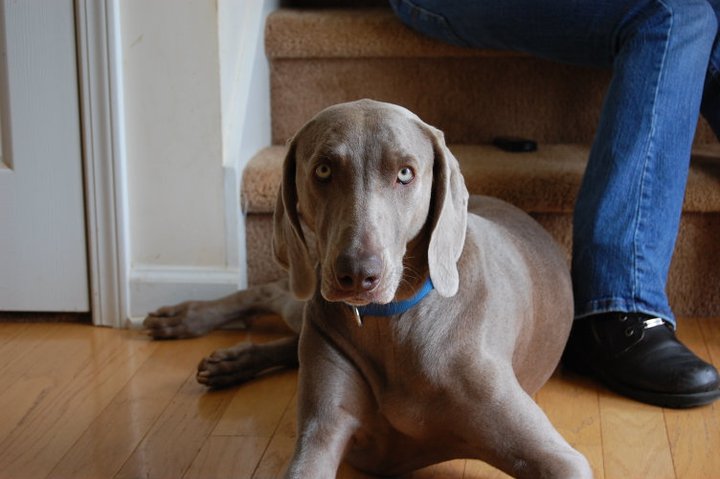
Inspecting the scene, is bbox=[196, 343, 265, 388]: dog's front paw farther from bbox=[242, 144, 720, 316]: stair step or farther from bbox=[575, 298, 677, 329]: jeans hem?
bbox=[575, 298, 677, 329]: jeans hem

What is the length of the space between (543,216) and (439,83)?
0.46 metres

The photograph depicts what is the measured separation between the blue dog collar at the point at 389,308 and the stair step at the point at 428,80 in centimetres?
111

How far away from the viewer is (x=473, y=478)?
166cm

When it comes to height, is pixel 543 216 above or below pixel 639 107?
below

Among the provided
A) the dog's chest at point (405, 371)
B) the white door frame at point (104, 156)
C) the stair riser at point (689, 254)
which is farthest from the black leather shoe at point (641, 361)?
the white door frame at point (104, 156)

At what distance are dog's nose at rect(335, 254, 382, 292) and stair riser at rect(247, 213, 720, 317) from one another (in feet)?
3.47

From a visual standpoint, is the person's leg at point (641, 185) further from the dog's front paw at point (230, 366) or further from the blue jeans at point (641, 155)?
the dog's front paw at point (230, 366)

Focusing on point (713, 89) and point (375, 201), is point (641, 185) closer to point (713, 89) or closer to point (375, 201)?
→ point (713, 89)

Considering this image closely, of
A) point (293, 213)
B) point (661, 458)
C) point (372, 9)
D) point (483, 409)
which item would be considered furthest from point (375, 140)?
point (372, 9)

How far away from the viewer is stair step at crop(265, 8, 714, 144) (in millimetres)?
2541

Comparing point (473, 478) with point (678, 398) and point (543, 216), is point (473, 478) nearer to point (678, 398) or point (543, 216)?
point (678, 398)

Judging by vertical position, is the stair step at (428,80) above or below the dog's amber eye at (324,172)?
below

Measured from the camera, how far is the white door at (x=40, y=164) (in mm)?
2248

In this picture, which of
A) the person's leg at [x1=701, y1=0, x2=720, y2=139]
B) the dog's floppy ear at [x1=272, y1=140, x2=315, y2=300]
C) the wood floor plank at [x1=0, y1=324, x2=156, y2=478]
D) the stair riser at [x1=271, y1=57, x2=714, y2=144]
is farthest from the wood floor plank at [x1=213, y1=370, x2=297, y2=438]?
the person's leg at [x1=701, y1=0, x2=720, y2=139]
